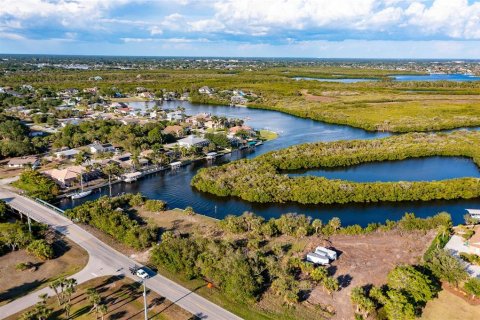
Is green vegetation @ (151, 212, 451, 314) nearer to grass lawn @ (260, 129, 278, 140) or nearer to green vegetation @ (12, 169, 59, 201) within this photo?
green vegetation @ (12, 169, 59, 201)

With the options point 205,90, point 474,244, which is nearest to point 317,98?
point 205,90

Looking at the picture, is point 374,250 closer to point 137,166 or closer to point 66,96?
point 137,166

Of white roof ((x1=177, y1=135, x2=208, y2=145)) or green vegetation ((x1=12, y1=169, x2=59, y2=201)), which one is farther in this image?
white roof ((x1=177, y1=135, x2=208, y2=145))

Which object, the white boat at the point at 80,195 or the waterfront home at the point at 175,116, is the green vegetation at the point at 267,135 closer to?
the waterfront home at the point at 175,116

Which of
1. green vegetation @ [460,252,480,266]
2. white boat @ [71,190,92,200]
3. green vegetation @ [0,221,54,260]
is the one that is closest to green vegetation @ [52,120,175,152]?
white boat @ [71,190,92,200]

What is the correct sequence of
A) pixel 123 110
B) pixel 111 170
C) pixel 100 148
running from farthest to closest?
pixel 123 110 < pixel 100 148 < pixel 111 170

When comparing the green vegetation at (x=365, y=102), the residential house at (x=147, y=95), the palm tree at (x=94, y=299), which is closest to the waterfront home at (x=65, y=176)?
the palm tree at (x=94, y=299)

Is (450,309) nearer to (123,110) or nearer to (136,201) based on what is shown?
(136,201)
